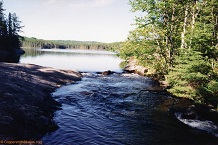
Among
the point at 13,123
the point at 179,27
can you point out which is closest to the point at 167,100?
the point at 179,27

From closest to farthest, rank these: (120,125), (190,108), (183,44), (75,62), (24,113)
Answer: (24,113)
(120,125)
(190,108)
(183,44)
(75,62)

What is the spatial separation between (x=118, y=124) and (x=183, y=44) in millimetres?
14944

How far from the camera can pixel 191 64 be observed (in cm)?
1889

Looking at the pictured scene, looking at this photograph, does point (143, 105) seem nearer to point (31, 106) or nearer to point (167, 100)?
point (167, 100)

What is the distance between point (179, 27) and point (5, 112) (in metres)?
24.6

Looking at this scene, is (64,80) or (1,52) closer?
(64,80)

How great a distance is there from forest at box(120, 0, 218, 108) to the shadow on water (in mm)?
3842

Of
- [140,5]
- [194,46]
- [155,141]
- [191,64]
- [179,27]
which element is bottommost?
[155,141]

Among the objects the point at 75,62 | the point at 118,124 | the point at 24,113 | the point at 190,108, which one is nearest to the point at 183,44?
the point at 190,108

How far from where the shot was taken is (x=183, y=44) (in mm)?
24375

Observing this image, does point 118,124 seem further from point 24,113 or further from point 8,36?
point 8,36

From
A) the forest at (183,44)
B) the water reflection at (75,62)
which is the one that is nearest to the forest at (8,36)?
the water reflection at (75,62)

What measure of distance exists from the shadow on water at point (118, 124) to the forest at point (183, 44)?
384 cm

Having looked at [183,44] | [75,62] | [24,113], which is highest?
[183,44]
